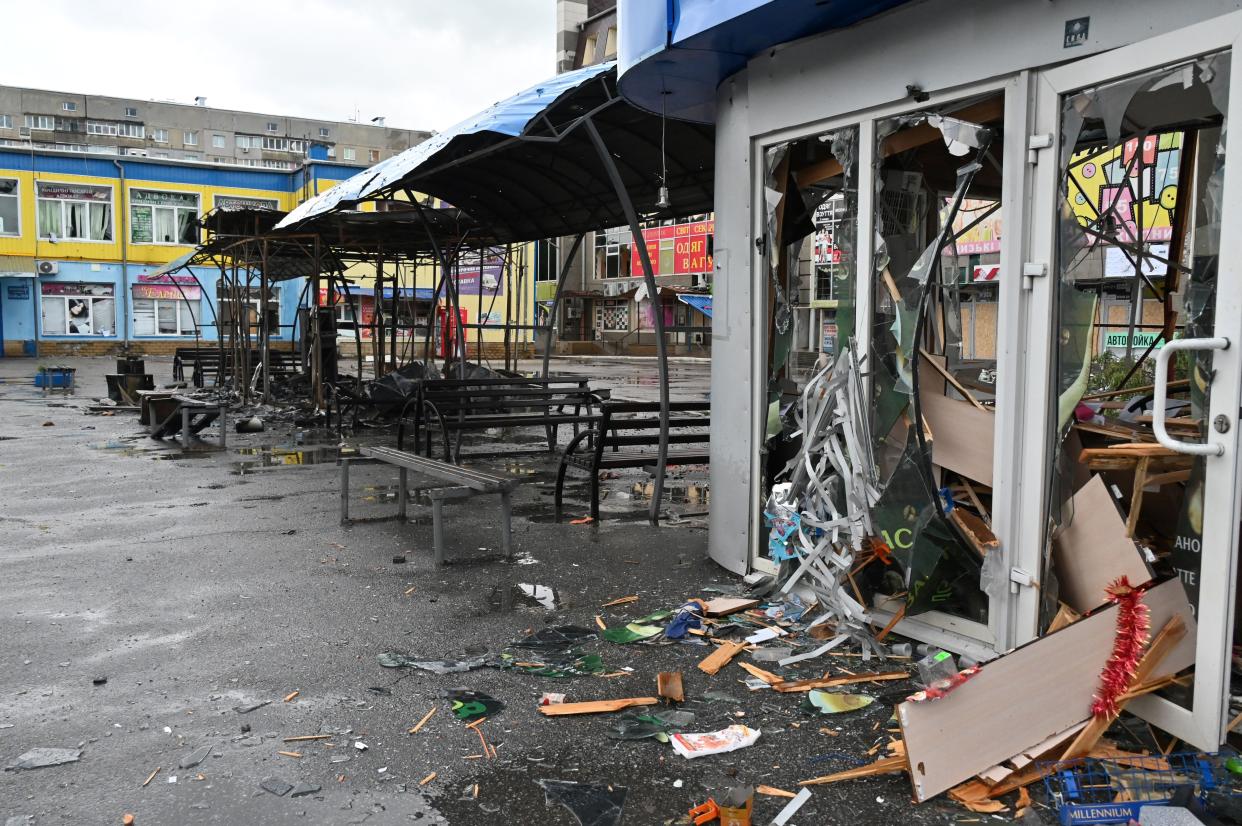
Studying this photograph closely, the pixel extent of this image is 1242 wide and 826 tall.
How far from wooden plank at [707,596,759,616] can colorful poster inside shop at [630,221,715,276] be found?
36.9m

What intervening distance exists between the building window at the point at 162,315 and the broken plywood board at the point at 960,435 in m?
39.0

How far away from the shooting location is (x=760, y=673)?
13.8ft

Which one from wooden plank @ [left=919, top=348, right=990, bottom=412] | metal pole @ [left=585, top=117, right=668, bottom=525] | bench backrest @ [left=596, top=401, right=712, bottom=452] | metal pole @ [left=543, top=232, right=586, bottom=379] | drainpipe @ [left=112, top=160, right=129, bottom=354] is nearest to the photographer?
wooden plank @ [left=919, top=348, right=990, bottom=412]

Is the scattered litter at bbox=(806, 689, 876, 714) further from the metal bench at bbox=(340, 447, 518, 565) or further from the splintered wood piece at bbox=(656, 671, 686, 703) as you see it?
the metal bench at bbox=(340, 447, 518, 565)

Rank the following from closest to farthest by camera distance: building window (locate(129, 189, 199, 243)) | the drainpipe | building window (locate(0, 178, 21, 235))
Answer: building window (locate(0, 178, 21, 235))
the drainpipe
building window (locate(129, 189, 199, 243))

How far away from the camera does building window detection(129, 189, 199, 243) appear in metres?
38.1

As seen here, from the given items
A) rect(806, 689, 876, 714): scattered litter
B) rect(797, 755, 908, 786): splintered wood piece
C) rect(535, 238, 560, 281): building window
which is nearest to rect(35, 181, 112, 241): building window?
rect(535, 238, 560, 281): building window

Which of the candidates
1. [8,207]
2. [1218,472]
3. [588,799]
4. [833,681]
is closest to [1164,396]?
[1218,472]

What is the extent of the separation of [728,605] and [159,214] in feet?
131

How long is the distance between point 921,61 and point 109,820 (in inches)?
173

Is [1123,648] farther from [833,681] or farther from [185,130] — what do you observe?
[185,130]

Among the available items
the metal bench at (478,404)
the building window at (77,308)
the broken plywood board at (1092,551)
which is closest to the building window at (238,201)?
the building window at (77,308)

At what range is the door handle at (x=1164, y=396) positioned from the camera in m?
3.09

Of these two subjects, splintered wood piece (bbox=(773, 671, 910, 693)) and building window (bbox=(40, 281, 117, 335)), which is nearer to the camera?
splintered wood piece (bbox=(773, 671, 910, 693))
